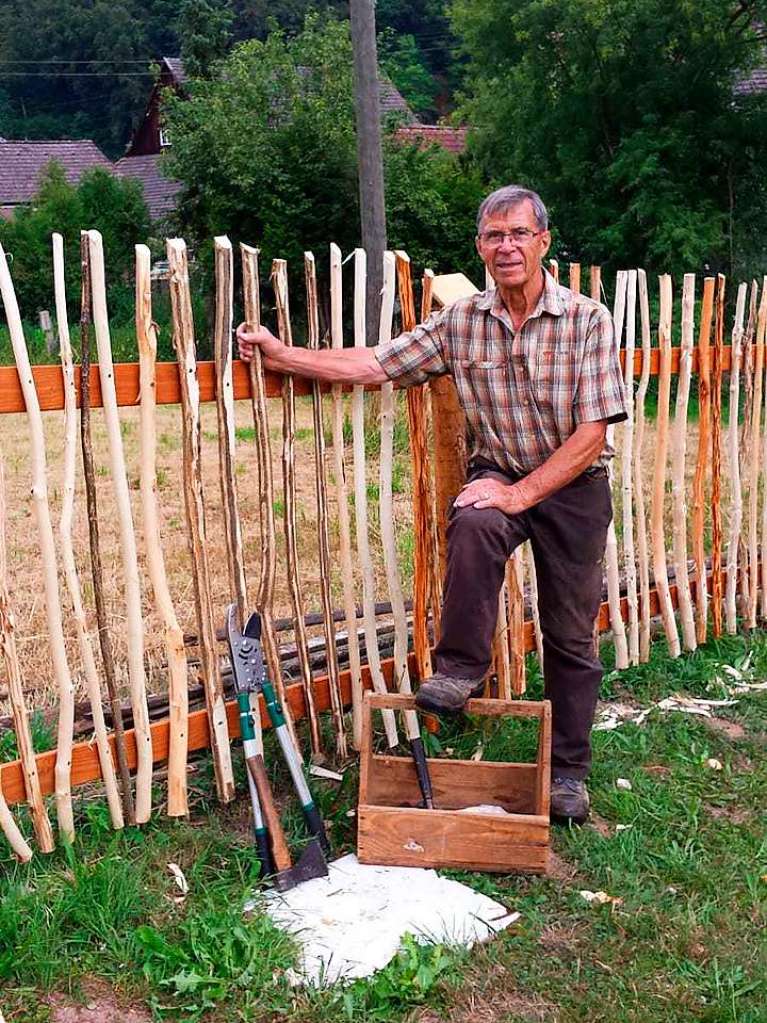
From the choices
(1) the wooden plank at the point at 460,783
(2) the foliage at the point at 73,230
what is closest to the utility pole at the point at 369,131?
(1) the wooden plank at the point at 460,783

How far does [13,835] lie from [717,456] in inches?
143

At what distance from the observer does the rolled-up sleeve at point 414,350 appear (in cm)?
363

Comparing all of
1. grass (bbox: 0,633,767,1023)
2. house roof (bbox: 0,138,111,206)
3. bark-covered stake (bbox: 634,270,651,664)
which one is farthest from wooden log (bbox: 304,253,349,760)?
house roof (bbox: 0,138,111,206)

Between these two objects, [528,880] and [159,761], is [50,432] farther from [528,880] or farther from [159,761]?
[528,880]

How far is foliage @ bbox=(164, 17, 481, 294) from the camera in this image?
1836 centimetres

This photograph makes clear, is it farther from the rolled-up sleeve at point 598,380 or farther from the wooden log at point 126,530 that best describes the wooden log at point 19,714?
→ the rolled-up sleeve at point 598,380

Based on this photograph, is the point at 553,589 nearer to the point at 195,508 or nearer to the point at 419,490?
the point at 419,490

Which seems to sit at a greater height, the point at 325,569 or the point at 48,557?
the point at 48,557

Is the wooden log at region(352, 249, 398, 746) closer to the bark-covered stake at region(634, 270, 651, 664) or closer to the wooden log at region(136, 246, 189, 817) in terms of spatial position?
the wooden log at region(136, 246, 189, 817)

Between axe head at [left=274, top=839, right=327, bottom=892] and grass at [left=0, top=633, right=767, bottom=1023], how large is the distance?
9 cm

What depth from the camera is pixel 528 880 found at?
3.30 meters

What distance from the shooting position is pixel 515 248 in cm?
339

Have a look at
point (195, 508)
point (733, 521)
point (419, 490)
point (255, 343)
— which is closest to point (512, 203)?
point (255, 343)

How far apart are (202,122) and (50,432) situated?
388 inches
